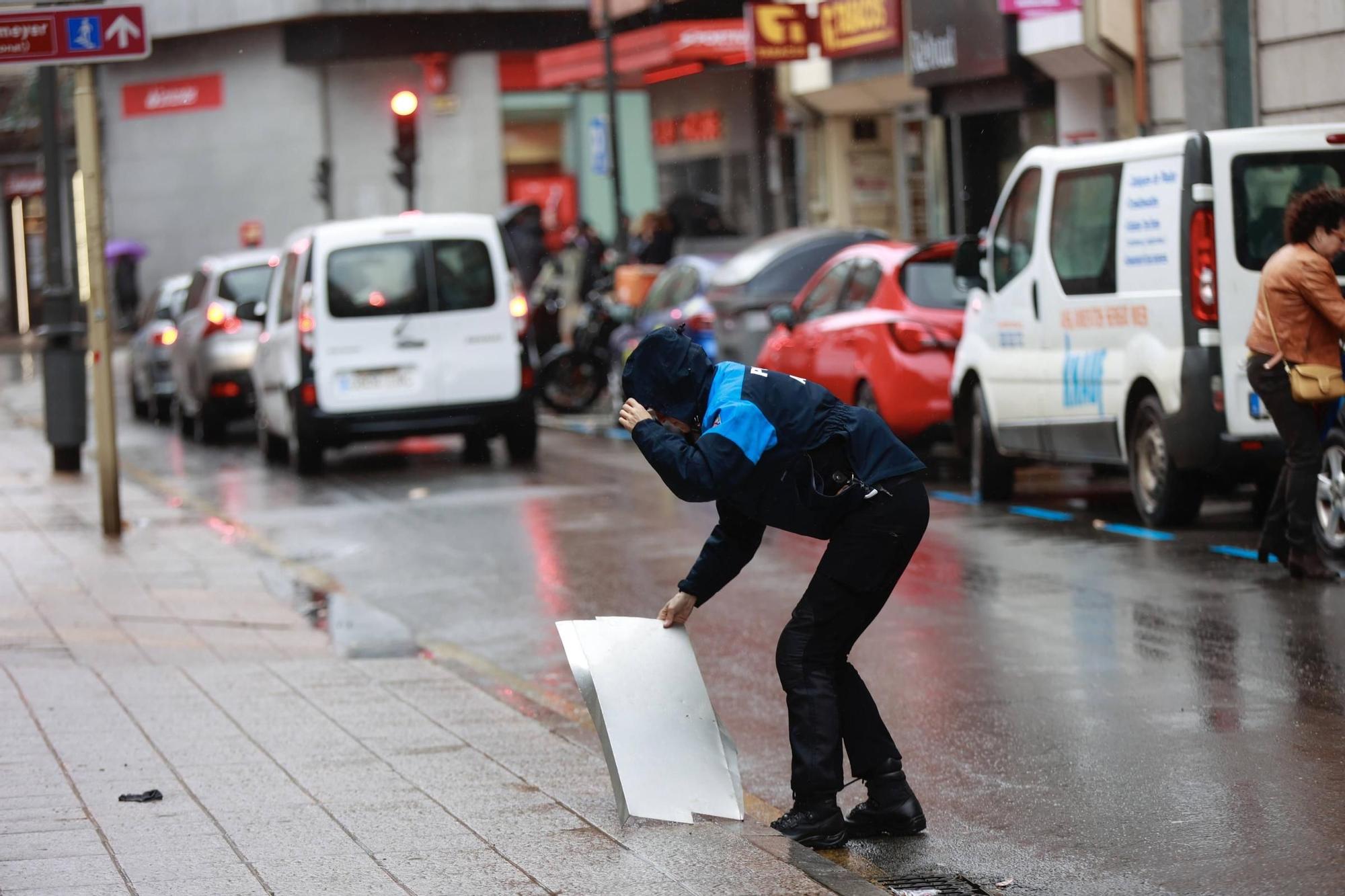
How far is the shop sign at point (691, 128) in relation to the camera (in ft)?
117

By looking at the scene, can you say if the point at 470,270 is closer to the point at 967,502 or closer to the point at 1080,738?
the point at 967,502

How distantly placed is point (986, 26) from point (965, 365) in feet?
35.3

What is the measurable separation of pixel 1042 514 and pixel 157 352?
15467 millimetres

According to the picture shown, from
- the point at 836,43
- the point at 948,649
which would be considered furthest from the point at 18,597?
the point at 836,43

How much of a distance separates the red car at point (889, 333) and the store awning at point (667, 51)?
48.4ft

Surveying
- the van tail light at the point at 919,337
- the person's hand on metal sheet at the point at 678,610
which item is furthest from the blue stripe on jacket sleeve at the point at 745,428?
the van tail light at the point at 919,337

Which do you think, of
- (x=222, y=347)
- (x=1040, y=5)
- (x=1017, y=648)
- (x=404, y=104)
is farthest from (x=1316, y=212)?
(x=404, y=104)

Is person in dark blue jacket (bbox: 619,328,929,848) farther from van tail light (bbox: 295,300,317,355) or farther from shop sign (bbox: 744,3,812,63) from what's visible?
shop sign (bbox: 744,3,812,63)

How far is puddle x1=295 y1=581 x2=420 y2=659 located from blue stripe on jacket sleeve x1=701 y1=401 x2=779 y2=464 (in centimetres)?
422

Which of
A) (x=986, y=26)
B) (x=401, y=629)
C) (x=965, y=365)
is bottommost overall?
(x=401, y=629)

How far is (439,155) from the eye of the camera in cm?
5006

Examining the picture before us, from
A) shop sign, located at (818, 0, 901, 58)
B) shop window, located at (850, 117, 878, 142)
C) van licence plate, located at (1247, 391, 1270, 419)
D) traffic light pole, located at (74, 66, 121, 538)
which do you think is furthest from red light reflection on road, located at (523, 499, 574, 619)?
shop window, located at (850, 117, 878, 142)

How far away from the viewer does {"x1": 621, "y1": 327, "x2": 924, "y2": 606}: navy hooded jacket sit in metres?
5.68

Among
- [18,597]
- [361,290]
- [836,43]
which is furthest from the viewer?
[836,43]
